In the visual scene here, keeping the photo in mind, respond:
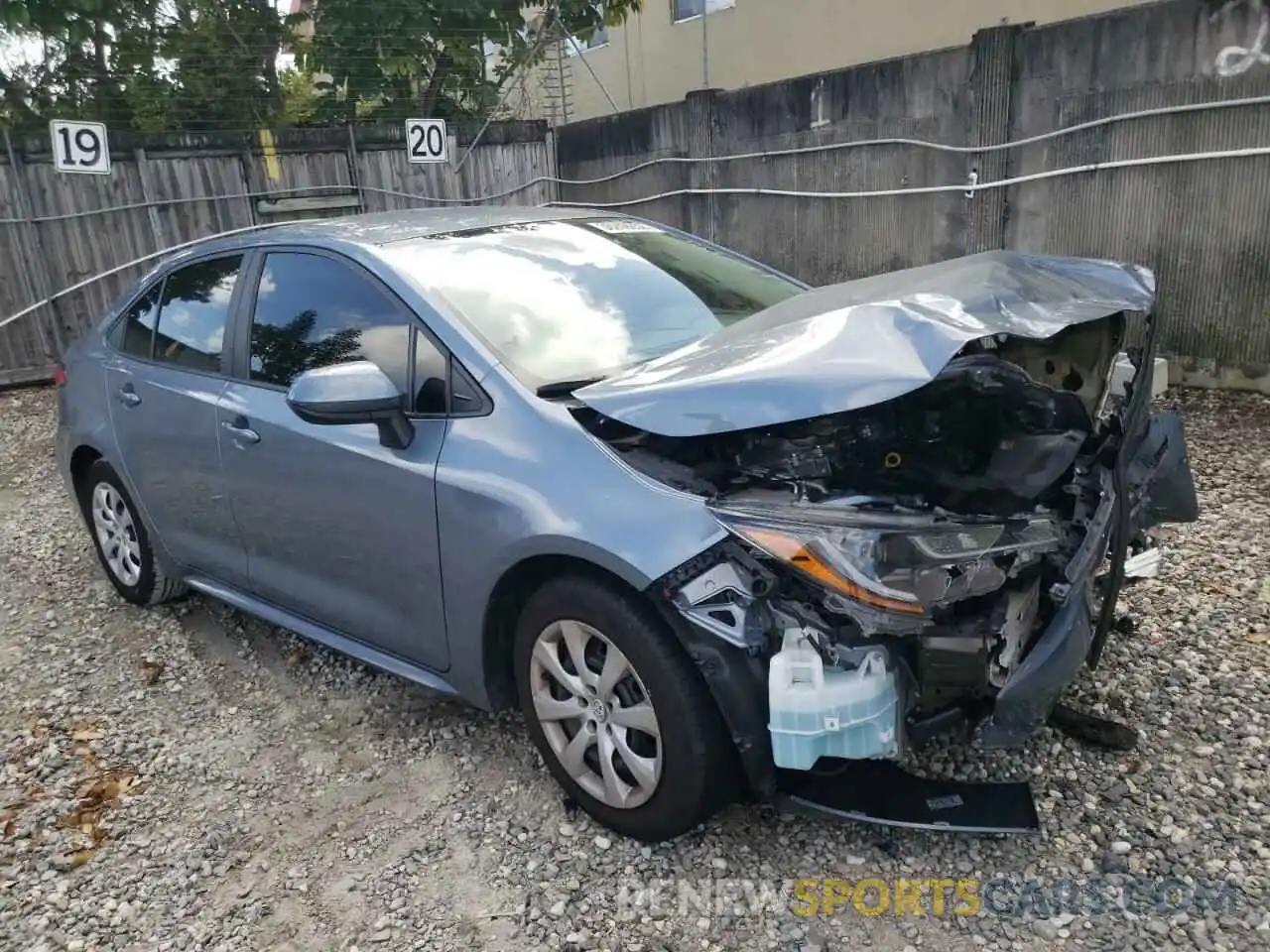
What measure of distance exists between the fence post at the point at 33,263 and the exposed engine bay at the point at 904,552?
29.8ft

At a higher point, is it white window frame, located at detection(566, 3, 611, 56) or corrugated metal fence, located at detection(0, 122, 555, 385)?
white window frame, located at detection(566, 3, 611, 56)

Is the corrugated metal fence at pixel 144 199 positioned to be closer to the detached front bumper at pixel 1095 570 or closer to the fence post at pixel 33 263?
the fence post at pixel 33 263

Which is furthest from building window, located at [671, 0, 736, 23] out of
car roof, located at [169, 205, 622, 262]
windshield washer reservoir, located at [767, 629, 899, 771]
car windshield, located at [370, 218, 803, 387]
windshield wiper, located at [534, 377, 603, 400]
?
windshield washer reservoir, located at [767, 629, 899, 771]

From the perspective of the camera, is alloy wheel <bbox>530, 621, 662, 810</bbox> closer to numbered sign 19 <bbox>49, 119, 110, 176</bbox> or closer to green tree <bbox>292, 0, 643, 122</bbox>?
numbered sign 19 <bbox>49, 119, 110, 176</bbox>

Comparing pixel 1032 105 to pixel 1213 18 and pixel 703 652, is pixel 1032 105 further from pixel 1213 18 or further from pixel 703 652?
pixel 703 652

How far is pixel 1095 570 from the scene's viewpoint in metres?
2.59

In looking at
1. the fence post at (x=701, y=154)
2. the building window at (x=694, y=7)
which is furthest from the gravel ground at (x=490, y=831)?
the building window at (x=694, y=7)

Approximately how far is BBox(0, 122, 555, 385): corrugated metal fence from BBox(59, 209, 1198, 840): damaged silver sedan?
739cm

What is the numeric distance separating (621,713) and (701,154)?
796cm

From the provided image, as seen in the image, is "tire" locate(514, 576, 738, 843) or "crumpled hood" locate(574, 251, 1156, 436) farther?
"tire" locate(514, 576, 738, 843)

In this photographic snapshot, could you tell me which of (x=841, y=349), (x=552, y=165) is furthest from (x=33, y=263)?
(x=841, y=349)

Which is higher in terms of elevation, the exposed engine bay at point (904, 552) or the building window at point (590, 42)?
the building window at point (590, 42)

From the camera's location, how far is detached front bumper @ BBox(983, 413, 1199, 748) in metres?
2.32

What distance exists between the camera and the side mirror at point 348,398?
2771 millimetres
